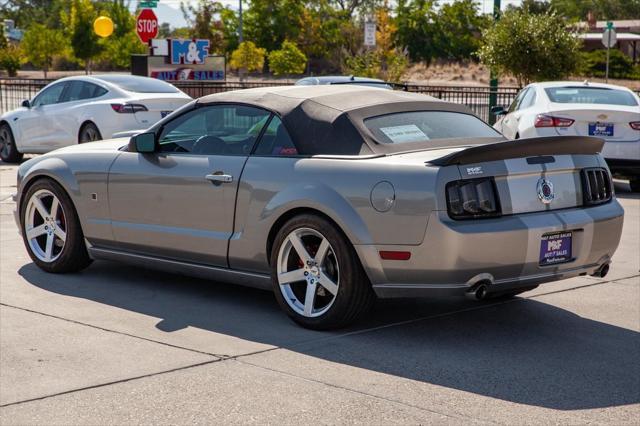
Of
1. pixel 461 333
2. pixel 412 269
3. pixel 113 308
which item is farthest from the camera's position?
pixel 113 308

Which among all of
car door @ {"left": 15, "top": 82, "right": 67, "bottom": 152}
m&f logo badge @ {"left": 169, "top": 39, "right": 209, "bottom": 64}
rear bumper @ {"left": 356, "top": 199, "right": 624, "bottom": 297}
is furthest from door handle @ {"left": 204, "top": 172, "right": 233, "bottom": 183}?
m&f logo badge @ {"left": 169, "top": 39, "right": 209, "bottom": 64}

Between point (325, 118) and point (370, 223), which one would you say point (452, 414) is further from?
point (325, 118)

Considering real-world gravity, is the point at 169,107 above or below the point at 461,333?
above

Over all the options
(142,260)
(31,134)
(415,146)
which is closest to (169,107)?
(31,134)

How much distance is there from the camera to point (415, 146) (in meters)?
6.92

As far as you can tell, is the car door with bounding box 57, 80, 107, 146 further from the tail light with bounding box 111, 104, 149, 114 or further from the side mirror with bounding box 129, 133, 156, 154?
the side mirror with bounding box 129, 133, 156, 154

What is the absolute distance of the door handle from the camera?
7.24 metres

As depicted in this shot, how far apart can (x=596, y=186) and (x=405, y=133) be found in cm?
130

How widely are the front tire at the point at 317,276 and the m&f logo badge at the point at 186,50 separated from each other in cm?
2581

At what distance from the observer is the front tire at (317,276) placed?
259 inches

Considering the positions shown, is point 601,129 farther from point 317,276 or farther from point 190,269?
point 317,276

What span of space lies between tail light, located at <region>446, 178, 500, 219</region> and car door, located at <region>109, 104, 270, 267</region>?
5.24 feet

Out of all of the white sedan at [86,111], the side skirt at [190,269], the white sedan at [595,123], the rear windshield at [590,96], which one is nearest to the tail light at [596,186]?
the side skirt at [190,269]

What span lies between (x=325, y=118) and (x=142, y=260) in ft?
6.19
